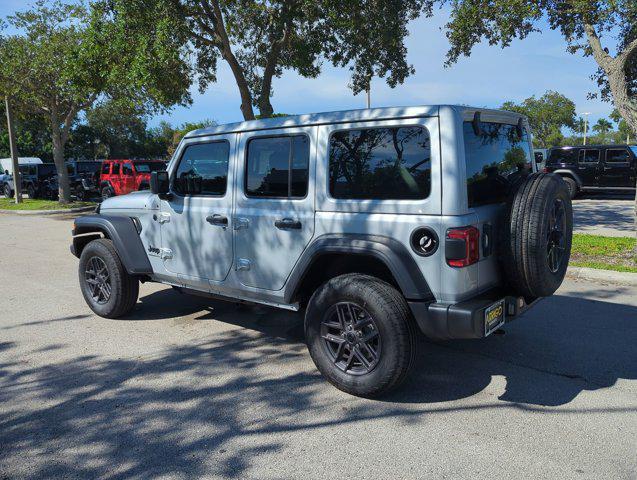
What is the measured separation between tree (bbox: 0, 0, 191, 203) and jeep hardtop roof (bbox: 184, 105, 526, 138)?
697 cm

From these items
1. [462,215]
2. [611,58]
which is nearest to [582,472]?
[462,215]

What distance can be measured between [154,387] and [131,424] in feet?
1.80

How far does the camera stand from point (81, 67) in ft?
37.1

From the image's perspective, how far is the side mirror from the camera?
473cm

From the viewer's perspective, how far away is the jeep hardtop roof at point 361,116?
343 centimetres

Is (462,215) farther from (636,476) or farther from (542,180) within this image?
(636,476)

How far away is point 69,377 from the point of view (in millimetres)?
4117

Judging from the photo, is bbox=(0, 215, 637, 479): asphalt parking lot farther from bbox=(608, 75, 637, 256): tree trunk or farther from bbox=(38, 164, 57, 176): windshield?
bbox=(38, 164, 57, 176): windshield

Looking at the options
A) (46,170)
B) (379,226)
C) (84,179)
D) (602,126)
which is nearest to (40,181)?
(46,170)

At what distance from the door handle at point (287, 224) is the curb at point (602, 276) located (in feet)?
16.2

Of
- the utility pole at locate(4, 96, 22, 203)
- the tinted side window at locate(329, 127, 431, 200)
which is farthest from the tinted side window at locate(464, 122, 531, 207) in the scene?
the utility pole at locate(4, 96, 22, 203)

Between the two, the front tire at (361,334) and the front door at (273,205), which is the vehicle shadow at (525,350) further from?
the front door at (273,205)

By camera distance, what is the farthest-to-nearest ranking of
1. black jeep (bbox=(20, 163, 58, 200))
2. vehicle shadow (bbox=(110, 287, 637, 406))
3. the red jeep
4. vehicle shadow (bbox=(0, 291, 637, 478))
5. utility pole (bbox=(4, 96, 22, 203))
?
black jeep (bbox=(20, 163, 58, 200)) < the red jeep < utility pole (bbox=(4, 96, 22, 203)) < vehicle shadow (bbox=(110, 287, 637, 406)) < vehicle shadow (bbox=(0, 291, 637, 478))

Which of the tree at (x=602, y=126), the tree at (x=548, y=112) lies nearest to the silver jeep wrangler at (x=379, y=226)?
the tree at (x=548, y=112)
